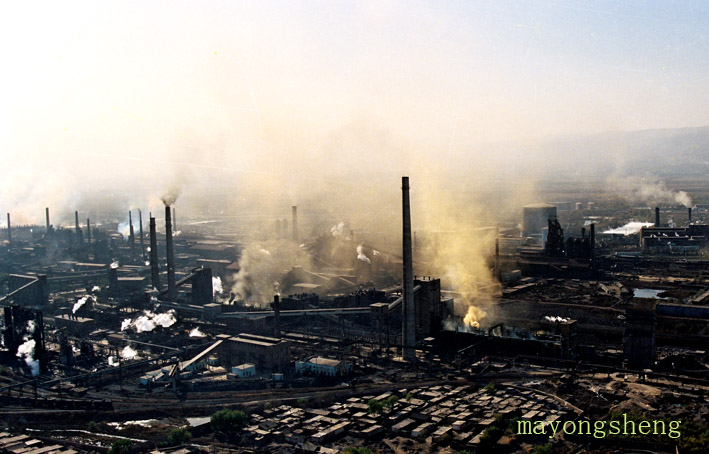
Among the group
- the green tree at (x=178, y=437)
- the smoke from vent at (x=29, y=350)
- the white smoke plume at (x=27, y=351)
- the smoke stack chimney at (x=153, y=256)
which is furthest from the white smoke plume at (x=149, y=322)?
the green tree at (x=178, y=437)

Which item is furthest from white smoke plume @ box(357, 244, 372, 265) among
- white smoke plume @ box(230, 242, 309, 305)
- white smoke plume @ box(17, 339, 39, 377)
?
white smoke plume @ box(17, 339, 39, 377)

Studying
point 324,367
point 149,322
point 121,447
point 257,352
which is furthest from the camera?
point 149,322

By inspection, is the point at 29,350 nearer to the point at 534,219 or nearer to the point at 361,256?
the point at 361,256

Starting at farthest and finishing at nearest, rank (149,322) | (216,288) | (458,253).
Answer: (458,253) → (216,288) → (149,322)

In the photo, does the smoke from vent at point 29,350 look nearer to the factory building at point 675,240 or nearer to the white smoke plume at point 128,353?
the white smoke plume at point 128,353

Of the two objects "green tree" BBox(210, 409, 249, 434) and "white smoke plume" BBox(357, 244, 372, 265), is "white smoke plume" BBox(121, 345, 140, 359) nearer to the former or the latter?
"green tree" BBox(210, 409, 249, 434)

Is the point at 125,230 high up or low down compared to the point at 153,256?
up

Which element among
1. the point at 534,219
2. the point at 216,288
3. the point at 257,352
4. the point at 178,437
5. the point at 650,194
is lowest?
the point at 178,437

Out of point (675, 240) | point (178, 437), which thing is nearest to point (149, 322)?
point (178, 437)

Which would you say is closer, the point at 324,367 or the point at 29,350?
the point at 324,367

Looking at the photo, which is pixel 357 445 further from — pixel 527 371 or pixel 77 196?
pixel 77 196
